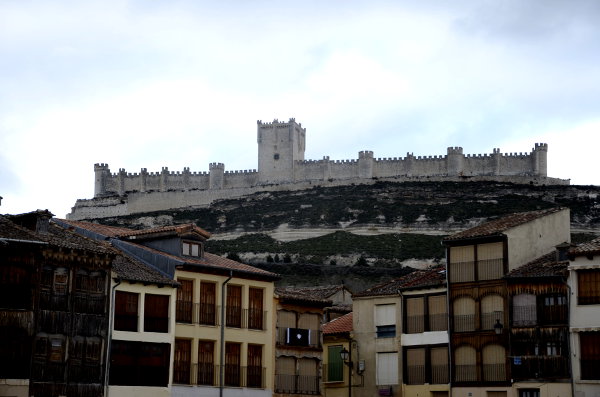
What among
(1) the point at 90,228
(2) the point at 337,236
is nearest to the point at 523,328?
(1) the point at 90,228

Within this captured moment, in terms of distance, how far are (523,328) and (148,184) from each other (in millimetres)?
129835

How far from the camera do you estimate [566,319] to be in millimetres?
49156

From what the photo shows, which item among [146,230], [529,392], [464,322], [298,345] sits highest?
[146,230]

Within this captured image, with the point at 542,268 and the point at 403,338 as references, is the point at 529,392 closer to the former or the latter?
the point at 542,268

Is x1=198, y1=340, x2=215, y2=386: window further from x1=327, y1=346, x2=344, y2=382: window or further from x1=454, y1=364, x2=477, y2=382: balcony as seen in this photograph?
x1=454, y1=364, x2=477, y2=382: balcony

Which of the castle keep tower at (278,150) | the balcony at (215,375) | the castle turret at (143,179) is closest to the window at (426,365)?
the balcony at (215,375)

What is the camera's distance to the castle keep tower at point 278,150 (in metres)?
172

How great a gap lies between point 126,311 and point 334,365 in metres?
14.6

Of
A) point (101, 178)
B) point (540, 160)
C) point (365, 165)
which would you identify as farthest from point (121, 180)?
point (540, 160)

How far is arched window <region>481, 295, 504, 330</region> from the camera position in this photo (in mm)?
51750

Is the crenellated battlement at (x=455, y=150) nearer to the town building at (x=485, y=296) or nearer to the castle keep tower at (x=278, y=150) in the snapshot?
the castle keep tower at (x=278, y=150)

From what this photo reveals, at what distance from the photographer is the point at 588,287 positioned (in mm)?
48438

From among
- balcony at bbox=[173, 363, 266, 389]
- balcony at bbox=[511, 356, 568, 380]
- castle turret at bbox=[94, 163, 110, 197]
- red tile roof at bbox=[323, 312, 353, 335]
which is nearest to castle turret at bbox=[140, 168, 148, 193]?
castle turret at bbox=[94, 163, 110, 197]

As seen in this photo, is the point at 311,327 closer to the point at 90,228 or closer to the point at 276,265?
the point at 90,228
